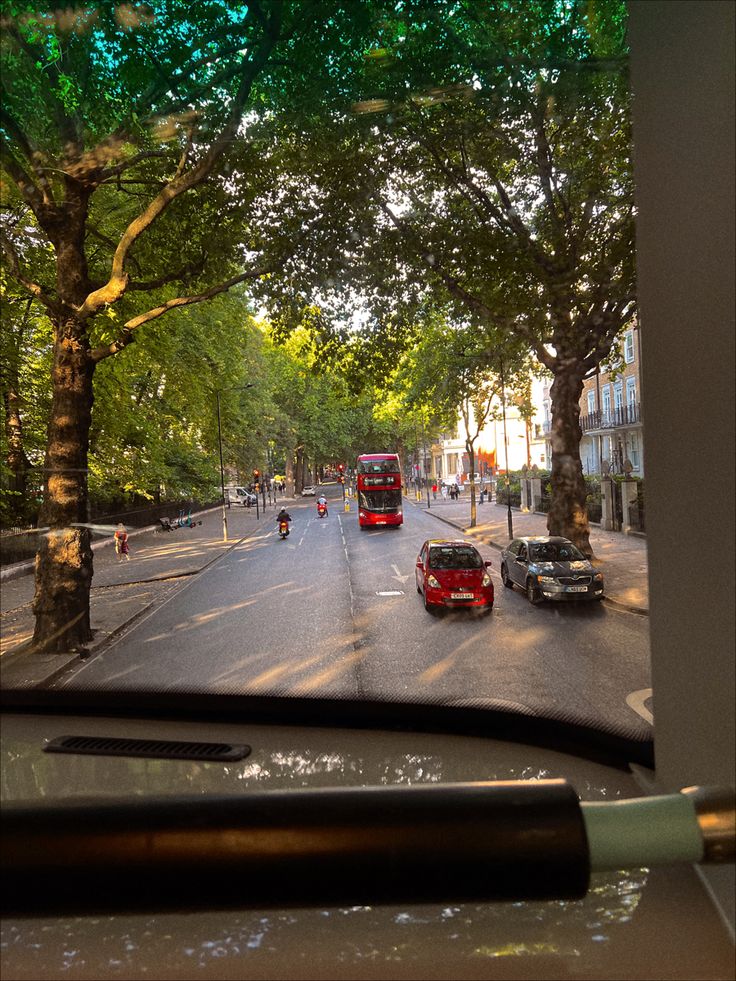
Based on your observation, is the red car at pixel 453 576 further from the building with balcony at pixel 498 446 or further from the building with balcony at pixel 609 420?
the building with balcony at pixel 609 420

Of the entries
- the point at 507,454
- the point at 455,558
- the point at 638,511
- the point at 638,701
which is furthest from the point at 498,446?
the point at 638,511

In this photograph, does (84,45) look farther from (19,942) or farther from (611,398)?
(19,942)

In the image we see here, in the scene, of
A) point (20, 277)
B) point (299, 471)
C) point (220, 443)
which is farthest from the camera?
point (299, 471)

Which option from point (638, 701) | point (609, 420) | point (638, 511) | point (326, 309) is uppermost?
point (326, 309)

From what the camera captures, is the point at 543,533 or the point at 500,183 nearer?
the point at 500,183

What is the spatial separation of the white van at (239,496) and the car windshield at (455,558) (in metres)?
0.97

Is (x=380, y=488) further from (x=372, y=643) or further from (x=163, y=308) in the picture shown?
(x=163, y=308)

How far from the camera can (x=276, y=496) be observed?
11.8ft

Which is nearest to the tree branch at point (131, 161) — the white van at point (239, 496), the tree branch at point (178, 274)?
the tree branch at point (178, 274)

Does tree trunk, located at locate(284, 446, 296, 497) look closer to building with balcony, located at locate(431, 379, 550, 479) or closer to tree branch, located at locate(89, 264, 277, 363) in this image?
building with balcony, located at locate(431, 379, 550, 479)

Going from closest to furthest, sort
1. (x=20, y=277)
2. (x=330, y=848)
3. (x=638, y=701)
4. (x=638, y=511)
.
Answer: (x=330, y=848) < (x=638, y=511) < (x=638, y=701) < (x=20, y=277)

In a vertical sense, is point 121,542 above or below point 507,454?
below

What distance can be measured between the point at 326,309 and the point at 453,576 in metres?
1.12

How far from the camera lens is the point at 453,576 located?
270 cm
